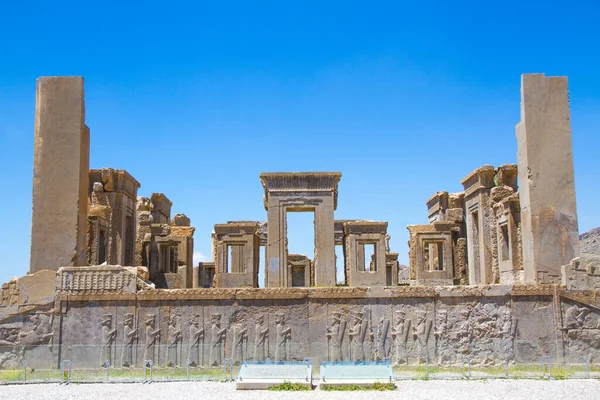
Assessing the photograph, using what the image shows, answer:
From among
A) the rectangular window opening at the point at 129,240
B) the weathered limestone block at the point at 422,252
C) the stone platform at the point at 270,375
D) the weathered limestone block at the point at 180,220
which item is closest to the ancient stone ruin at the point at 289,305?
the stone platform at the point at 270,375

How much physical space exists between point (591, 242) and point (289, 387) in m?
33.9

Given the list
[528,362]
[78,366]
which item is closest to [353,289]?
[528,362]

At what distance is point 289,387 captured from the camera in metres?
11.2

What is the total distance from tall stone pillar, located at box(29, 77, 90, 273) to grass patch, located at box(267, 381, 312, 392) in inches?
236

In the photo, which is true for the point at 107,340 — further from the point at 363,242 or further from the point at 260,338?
the point at 363,242

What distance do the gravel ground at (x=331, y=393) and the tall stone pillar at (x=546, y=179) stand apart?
10.5ft

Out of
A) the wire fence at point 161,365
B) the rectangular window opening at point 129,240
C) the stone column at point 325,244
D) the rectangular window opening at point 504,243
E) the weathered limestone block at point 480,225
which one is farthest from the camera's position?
the weathered limestone block at point 480,225

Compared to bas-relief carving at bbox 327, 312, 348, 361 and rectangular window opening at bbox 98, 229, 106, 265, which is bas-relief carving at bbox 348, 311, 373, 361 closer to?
bas-relief carving at bbox 327, 312, 348, 361

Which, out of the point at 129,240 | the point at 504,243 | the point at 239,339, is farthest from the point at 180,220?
the point at 239,339

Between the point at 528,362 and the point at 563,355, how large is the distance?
0.77m

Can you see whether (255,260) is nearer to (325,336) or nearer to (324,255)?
(324,255)

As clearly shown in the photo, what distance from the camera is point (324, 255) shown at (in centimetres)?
2180

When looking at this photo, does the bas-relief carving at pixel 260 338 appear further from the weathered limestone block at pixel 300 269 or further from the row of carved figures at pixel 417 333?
the weathered limestone block at pixel 300 269

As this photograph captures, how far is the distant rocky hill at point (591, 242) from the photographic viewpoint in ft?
123
